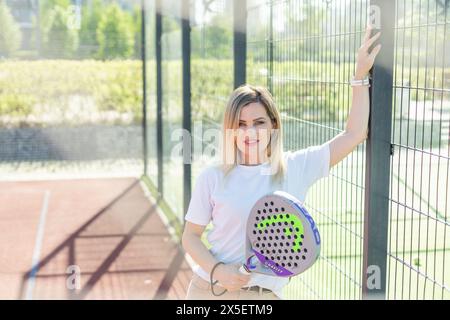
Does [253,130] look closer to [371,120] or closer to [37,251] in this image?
[371,120]

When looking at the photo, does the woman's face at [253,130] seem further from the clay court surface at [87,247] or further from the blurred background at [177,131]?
the clay court surface at [87,247]

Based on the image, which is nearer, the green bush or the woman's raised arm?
the woman's raised arm

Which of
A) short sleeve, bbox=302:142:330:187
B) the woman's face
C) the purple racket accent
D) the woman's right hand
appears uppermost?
the woman's face

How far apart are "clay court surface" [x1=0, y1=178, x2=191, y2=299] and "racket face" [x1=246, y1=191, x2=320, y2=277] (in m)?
3.00

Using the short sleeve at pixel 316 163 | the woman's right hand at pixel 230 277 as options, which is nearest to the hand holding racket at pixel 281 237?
the woman's right hand at pixel 230 277

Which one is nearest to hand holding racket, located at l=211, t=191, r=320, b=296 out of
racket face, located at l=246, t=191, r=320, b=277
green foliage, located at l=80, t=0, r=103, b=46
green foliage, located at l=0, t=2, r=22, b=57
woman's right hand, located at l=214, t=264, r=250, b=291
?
racket face, located at l=246, t=191, r=320, b=277

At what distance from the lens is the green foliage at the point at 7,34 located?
13.4m

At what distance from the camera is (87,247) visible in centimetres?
710

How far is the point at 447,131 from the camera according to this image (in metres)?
2.70

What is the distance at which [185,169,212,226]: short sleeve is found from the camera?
243 centimetres

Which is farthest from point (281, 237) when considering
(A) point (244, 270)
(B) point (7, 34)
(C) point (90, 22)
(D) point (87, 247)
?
(C) point (90, 22)

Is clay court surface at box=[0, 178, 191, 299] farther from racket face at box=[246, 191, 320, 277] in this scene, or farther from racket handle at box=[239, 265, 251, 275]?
racket face at box=[246, 191, 320, 277]
